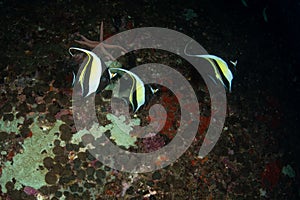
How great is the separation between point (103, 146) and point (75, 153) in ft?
0.61

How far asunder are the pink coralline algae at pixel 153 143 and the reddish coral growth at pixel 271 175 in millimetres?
853

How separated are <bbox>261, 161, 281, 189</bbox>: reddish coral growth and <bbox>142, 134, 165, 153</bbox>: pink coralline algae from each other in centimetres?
85

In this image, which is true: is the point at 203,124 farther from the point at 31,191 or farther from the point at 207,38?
the point at 31,191

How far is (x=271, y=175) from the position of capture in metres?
2.54

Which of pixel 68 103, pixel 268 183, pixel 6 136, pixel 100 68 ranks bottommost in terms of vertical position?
pixel 268 183

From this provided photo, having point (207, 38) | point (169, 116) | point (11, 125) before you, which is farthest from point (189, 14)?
point (11, 125)

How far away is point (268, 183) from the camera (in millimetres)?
2514

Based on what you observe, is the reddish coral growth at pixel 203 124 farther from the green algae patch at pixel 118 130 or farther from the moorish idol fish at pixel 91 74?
the moorish idol fish at pixel 91 74

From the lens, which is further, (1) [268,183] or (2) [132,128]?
(1) [268,183]

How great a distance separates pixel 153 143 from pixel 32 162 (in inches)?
31.9

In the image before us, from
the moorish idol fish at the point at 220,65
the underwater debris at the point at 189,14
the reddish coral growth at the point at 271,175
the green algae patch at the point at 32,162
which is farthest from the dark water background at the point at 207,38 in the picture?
the green algae patch at the point at 32,162

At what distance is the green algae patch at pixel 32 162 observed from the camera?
6.98 feet

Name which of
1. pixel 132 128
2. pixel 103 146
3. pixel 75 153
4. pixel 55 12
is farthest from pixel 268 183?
pixel 55 12

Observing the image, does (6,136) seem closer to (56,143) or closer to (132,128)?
(56,143)
